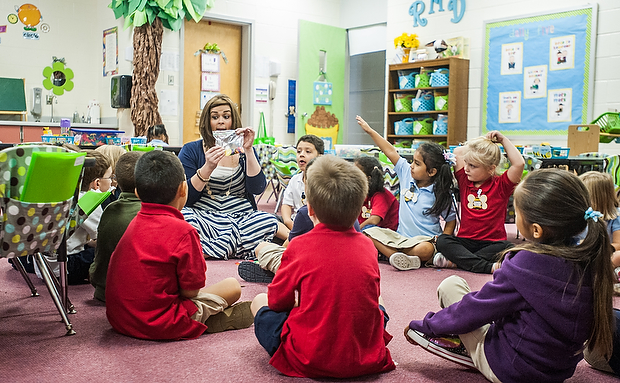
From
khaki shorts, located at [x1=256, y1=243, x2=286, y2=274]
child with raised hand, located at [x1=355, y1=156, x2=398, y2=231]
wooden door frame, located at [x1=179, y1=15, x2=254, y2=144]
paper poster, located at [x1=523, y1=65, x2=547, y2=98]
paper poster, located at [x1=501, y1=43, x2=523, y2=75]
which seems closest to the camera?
khaki shorts, located at [x1=256, y1=243, x2=286, y2=274]

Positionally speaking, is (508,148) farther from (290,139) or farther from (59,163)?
(290,139)

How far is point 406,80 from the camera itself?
6.97 m

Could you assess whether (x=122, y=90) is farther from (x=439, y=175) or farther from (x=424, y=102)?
(x=439, y=175)

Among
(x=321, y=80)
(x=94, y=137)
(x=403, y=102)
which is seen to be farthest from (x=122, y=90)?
(x=403, y=102)

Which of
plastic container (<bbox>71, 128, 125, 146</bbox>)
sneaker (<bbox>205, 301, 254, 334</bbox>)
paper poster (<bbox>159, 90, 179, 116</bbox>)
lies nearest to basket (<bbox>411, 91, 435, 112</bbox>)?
paper poster (<bbox>159, 90, 179, 116</bbox>)

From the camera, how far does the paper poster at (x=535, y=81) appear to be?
6.07m

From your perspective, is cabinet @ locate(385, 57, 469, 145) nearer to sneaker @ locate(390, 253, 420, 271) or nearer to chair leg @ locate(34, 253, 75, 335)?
sneaker @ locate(390, 253, 420, 271)

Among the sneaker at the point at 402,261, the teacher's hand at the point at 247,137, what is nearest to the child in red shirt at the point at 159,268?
the teacher's hand at the point at 247,137

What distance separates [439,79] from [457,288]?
5.13 meters

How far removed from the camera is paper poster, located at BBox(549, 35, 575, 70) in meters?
5.82

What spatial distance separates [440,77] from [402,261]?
3.84 meters

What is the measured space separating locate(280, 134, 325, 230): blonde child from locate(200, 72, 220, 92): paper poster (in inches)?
155

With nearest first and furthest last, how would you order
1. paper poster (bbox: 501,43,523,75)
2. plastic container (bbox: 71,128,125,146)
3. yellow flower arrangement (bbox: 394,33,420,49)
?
plastic container (bbox: 71,128,125,146)
paper poster (bbox: 501,43,523,75)
yellow flower arrangement (bbox: 394,33,420,49)

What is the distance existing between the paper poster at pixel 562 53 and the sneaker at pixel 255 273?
4443 millimetres
